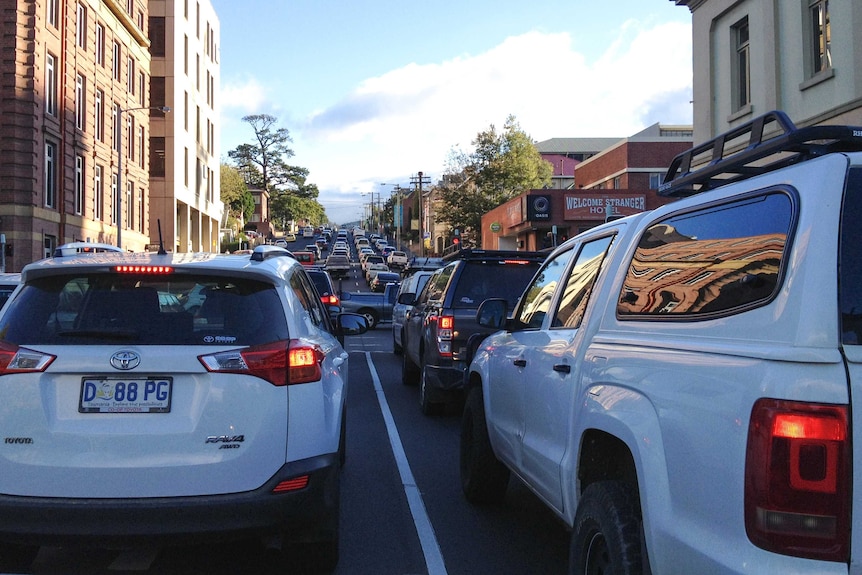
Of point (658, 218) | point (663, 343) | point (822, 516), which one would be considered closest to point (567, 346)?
point (658, 218)

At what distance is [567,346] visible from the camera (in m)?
4.05

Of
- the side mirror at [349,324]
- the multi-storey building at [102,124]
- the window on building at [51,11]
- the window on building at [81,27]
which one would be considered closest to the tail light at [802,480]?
the side mirror at [349,324]

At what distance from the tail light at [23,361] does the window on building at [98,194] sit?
37043 mm

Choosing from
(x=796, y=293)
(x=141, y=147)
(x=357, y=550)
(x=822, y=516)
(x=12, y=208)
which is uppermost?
(x=141, y=147)

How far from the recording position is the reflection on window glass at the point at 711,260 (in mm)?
2551

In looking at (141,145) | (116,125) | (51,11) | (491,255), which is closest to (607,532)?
(491,255)

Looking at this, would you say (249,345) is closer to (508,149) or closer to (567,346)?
(567,346)

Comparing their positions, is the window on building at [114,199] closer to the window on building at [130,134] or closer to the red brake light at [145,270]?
the window on building at [130,134]

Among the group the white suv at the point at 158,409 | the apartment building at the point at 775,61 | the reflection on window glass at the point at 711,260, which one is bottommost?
the white suv at the point at 158,409

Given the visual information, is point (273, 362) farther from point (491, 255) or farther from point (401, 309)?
point (401, 309)

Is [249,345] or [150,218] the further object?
[150,218]

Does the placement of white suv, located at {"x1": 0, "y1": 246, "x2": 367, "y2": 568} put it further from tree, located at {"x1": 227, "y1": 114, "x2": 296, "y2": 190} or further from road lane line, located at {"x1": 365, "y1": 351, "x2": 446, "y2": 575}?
tree, located at {"x1": 227, "y1": 114, "x2": 296, "y2": 190}

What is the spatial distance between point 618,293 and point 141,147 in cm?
4663

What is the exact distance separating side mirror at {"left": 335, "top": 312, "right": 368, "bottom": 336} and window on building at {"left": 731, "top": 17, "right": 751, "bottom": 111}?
47.9ft
